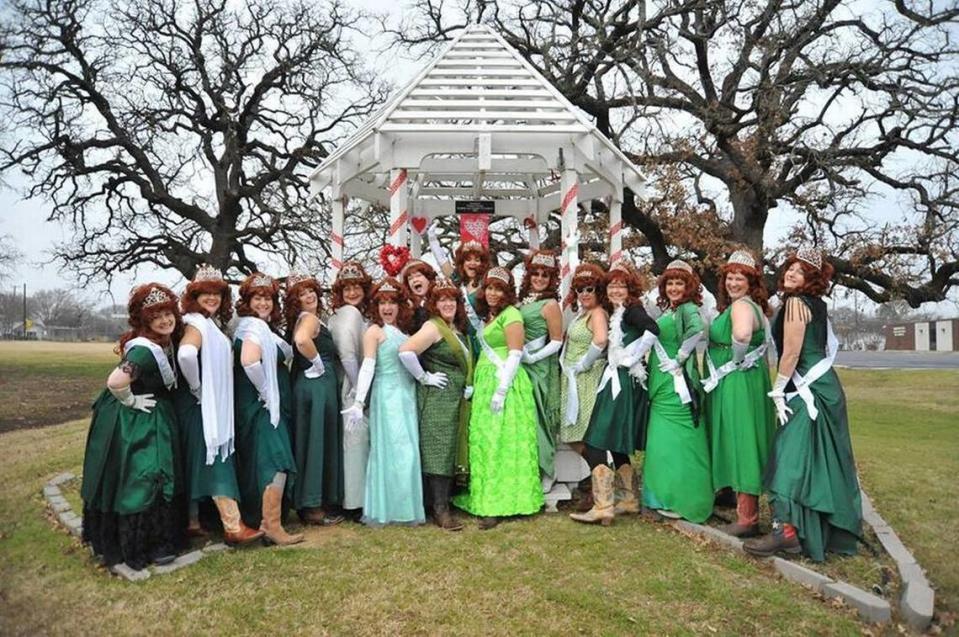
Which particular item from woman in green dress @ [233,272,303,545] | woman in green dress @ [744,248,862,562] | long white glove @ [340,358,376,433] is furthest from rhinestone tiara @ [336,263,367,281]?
woman in green dress @ [744,248,862,562]

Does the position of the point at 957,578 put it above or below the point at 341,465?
below

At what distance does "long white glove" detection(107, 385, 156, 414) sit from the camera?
4.17 metres

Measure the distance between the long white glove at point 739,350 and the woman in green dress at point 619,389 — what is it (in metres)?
0.59

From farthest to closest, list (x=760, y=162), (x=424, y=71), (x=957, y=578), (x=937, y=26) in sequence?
(x=760, y=162) < (x=937, y=26) < (x=424, y=71) < (x=957, y=578)

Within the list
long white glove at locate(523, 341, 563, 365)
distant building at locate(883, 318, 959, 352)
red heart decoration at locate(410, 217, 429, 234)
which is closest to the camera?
long white glove at locate(523, 341, 563, 365)

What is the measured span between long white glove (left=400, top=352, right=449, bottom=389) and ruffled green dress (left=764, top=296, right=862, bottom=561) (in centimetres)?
238

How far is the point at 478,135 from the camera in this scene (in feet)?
20.1

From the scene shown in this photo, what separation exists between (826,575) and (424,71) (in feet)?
18.3

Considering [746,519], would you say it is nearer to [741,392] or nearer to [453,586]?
[741,392]

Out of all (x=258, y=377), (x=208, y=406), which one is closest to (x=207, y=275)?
(x=258, y=377)

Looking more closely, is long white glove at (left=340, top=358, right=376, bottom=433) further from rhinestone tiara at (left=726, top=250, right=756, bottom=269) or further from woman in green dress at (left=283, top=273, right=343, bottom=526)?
rhinestone tiara at (left=726, top=250, right=756, bottom=269)

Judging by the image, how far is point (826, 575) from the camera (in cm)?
422

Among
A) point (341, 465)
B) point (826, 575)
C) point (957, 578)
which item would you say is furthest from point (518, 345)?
point (957, 578)

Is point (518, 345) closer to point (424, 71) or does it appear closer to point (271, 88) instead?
point (424, 71)
